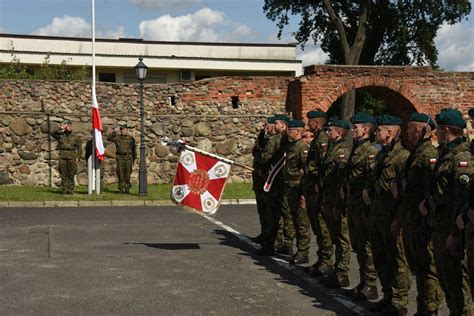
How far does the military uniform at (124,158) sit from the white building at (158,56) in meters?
19.4

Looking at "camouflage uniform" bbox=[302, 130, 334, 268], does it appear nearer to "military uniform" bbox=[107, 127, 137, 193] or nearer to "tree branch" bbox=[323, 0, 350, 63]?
"military uniform" bbox=[107, 127, 137, 193]

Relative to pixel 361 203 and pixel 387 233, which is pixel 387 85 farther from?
pixel 387 233

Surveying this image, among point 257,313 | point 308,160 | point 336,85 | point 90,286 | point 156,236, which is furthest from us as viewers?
point 336,85

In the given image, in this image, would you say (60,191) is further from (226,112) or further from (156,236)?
(156,236)

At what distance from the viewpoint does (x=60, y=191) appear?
20750 millimetres

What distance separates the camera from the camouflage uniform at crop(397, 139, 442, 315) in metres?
6.46

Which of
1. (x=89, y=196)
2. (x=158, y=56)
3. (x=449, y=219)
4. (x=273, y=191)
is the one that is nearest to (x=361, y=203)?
(x=449, y=219)

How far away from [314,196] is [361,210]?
160cm

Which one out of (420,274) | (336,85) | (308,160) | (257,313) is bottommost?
(257,313)

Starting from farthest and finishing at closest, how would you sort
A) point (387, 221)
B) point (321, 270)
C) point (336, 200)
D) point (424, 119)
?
point (321, 270) < point (336, 200) < point (387, 221) < point (424, 119)

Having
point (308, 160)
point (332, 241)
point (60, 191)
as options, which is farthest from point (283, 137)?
point (60, 191)

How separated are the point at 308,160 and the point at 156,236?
4381mm

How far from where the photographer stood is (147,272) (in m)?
9.59

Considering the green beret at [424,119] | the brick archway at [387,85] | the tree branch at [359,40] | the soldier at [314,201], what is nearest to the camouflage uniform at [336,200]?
the soldier at [314,201]
